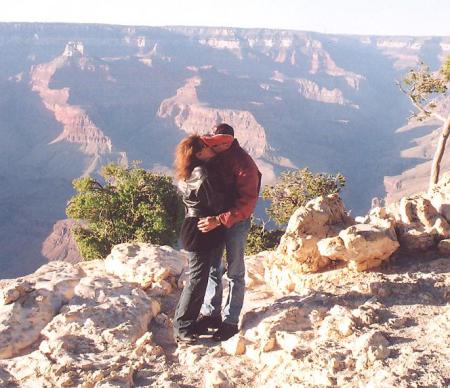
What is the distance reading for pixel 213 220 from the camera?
562 cm

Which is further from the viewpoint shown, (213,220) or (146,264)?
(146,264)

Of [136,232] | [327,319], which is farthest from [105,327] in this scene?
[136,232]

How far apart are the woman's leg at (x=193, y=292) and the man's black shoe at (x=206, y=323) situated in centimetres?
11

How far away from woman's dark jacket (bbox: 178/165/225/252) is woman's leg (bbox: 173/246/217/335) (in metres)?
0.16

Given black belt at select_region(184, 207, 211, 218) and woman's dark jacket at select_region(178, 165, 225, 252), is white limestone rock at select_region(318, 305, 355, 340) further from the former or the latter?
black belt at select_region(184, 207, 211, 218)

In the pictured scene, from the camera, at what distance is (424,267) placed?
24.8 ft

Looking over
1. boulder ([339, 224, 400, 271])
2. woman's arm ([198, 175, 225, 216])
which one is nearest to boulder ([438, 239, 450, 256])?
boulder ([339, 224, 400, 271])

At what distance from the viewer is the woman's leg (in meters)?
5.97

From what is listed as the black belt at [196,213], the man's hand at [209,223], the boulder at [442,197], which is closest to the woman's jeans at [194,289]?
the man's hand at [209,223]

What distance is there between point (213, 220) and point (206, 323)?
63.7 inches

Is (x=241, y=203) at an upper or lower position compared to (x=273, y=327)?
upper

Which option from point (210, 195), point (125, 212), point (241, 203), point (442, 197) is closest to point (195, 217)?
point (210, 195)

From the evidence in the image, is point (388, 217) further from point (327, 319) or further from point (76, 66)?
point (76, 66)

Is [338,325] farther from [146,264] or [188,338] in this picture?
[146,264]
